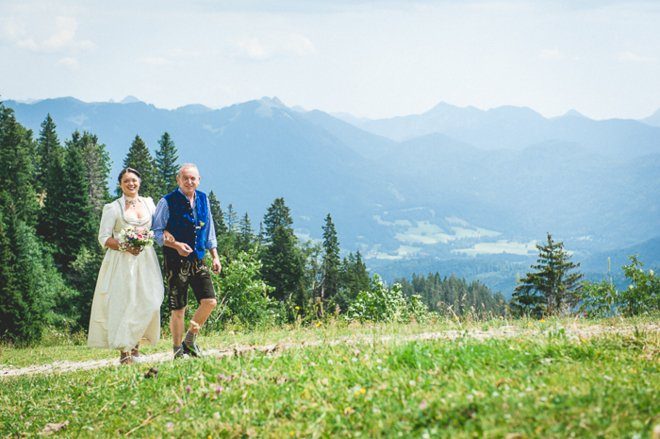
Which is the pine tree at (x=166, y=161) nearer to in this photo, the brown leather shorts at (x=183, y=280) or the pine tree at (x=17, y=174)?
the pine tree at (x=17, y=174)

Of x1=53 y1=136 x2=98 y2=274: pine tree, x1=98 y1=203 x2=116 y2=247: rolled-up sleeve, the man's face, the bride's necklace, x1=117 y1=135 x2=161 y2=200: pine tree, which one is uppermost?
x1=117 y1=135 x2=161 y2=200: pine tree

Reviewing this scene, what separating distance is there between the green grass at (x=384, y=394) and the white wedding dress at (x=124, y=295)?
5.73 feet

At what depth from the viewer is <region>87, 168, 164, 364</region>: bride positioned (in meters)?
10.4

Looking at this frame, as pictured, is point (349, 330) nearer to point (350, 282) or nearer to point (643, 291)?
point (643, 291)

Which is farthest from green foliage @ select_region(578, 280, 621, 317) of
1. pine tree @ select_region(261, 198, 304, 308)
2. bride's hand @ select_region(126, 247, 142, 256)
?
pine tree @ select_region(261, 198, 304, 308)

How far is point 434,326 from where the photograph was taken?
10914 millimetres

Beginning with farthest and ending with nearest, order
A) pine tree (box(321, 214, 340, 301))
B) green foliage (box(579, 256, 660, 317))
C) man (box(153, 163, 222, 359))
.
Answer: pine tree (box(321, 214, 340, 301)) < green foliage (box(579, 256, 660, 317)) < man (box(153, 163, 222, 359))

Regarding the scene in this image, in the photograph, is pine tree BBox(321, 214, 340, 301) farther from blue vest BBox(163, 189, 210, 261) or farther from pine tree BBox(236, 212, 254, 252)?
blue vest BBox(163, 189, 210, 261)

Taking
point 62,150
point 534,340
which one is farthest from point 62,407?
point 62,150

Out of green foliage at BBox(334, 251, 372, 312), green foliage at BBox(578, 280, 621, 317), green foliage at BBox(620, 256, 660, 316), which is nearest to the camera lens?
green foliage at BBox(578, 280, 621, 317)

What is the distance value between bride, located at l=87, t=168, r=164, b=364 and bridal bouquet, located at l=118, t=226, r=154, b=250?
0.06 meters

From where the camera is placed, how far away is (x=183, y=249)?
9.66 metres

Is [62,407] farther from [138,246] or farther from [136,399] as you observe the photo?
[138,246]

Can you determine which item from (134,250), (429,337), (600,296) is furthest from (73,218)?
(429,337)
